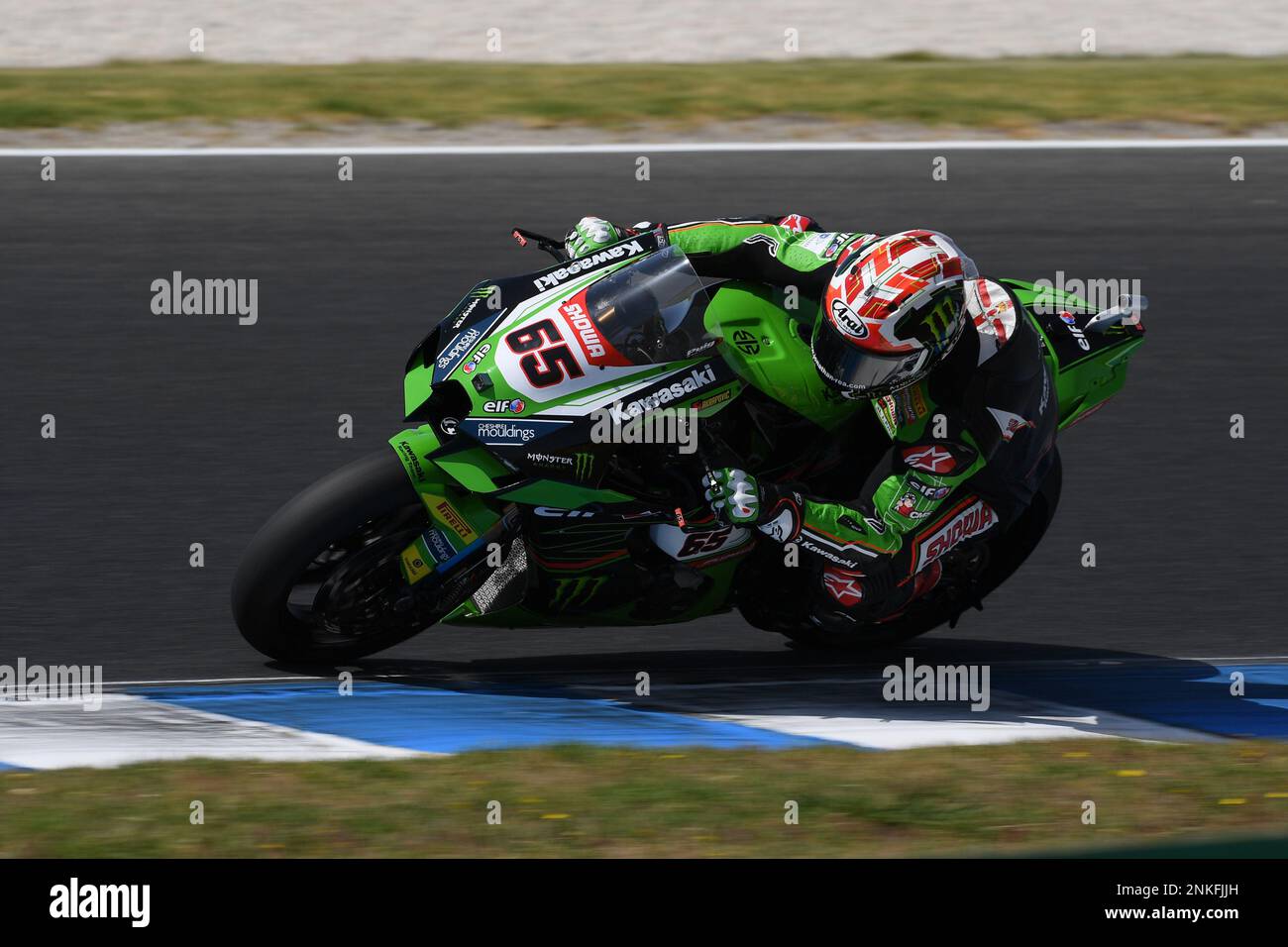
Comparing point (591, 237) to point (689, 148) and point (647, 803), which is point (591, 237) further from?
point (689, 148)

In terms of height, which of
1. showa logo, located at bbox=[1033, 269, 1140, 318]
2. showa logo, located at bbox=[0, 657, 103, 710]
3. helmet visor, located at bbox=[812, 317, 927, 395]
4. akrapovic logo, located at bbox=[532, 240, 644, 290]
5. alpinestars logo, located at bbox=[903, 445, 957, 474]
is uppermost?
showa logo, located at bbox=[1033, 269, 1140, 318]

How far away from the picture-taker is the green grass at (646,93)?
10297 mm

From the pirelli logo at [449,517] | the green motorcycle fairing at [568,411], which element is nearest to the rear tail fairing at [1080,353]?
the green motorcycle fairing at [568,411]

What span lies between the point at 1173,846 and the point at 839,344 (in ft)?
6.72

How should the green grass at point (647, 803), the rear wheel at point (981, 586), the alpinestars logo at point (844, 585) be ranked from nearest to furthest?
the green grass at point (647, 803), the alpinestars logo at point (844, 585), the rear wheel at point (981, 586)

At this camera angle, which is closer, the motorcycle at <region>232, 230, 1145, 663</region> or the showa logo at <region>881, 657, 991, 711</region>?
the motorcycle at <region>232, 230, 1145, 663</region>

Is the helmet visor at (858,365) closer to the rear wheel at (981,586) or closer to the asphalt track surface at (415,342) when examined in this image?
the rear wheel at (981,586)

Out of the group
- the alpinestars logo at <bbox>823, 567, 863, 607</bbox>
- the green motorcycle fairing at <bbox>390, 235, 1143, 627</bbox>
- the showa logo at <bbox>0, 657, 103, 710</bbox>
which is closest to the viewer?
the green motorcycle fairing at <bbox>390, 235, 1143, 627</bbox>

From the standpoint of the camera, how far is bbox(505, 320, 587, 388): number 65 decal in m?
5.09

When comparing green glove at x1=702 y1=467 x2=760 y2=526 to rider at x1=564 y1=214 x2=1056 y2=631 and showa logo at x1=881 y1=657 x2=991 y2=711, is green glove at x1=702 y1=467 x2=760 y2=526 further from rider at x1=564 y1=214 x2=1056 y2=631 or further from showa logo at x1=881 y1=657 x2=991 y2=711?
showa logo at x1=881 y1=657 x2=991 y2=711

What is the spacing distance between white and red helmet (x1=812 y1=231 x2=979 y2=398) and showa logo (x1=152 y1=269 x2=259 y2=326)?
3653mm

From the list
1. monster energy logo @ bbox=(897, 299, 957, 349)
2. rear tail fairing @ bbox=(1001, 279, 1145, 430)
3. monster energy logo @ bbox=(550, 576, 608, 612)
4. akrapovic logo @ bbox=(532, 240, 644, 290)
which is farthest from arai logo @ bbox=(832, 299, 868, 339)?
monster energy logo @ bbox=(550, 576, 608, 612)

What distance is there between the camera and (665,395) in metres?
5.15

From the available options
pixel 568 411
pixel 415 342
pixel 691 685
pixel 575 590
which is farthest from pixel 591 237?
pixel 415 342
